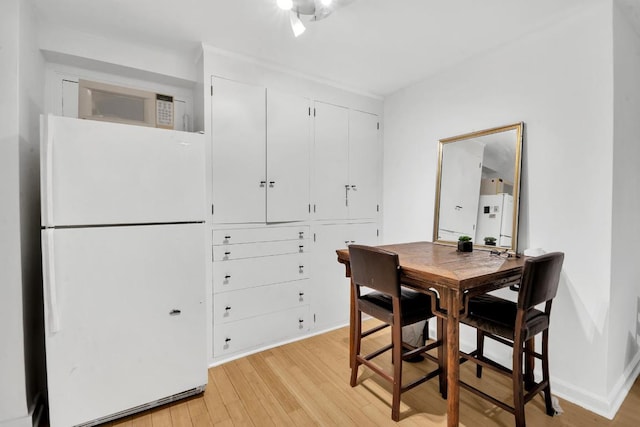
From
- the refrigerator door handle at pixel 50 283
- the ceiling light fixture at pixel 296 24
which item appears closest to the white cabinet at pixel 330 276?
the ceiling light fixture at pixel 296 24

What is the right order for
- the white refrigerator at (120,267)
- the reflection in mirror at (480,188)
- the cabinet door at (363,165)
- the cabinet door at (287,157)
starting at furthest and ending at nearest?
1. the cabinet door at (363,165)
2. the cabinet door at (287,157)
3. the reflection in mirror at (480,188)
4. the white refrigerator at (120,267)

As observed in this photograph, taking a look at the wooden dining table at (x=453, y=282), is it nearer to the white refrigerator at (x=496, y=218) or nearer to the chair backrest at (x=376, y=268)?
the chair backrest at (x=376, y=268)

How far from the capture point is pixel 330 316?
3105 millimetres

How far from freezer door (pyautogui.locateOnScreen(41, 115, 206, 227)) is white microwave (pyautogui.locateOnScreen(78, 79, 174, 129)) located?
0.75 feet

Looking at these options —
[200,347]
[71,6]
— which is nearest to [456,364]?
[200,347]

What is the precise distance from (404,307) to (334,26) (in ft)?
A: 6.47

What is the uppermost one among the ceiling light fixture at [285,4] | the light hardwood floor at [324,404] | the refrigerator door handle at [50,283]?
the ceiling light fixture at [285,4]

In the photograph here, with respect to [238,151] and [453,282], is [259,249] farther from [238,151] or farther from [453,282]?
[453,282]

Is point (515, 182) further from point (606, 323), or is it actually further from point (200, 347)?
point (200, 347)

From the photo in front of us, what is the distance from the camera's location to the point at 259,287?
266 cm

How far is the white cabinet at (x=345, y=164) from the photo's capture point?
9.79 feet

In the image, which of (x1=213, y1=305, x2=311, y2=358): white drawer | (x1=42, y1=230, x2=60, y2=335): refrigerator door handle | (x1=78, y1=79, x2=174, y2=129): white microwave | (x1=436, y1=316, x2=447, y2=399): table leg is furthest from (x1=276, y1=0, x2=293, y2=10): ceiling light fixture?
(x1=213, y1=305, x2=311, y2=358): white drawer

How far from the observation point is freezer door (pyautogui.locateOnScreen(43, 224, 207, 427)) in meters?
1.64

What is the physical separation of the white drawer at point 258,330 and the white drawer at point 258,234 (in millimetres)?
679
